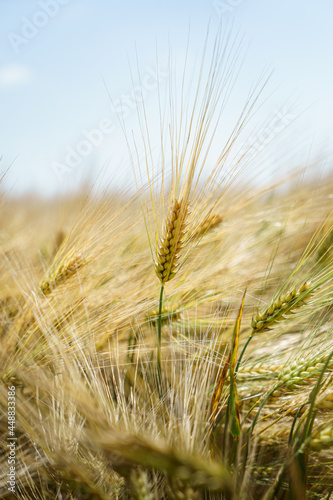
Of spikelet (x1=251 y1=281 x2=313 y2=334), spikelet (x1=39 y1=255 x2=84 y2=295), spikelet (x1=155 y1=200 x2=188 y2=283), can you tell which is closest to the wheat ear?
spikelet (x1=251 y1=281 x2=313 y2=334)

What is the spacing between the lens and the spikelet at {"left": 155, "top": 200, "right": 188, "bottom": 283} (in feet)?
2.17

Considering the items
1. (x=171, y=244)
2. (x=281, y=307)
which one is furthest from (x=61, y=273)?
(x=281, y=307)

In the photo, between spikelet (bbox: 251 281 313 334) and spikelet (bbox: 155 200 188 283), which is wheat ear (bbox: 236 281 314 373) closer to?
spikelet (bbox: 251 281 313 334)

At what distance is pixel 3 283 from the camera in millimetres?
865

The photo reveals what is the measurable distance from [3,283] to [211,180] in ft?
1.87

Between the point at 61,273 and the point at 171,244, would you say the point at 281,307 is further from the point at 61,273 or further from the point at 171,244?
the point at 61,273

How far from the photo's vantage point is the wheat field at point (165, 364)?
462 millimetres

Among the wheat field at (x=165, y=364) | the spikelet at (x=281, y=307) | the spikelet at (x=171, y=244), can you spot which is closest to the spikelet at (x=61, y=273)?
the wheat field at (x=165, y=364)

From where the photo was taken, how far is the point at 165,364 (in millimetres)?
705

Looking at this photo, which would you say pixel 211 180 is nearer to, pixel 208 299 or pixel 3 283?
pixel 208 299

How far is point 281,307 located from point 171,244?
24cm

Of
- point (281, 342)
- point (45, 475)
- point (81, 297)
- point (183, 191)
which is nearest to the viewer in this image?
point (45, 475)

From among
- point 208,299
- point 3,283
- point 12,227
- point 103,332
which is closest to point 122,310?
point 103,332

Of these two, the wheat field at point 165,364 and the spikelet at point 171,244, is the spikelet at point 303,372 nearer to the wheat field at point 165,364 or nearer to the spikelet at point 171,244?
the wheat field at point 165,364
